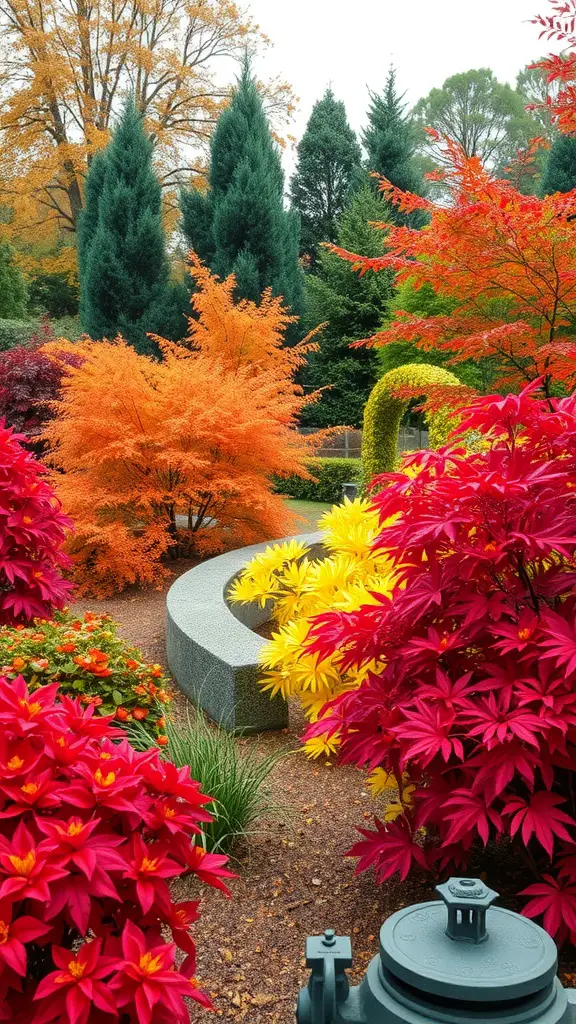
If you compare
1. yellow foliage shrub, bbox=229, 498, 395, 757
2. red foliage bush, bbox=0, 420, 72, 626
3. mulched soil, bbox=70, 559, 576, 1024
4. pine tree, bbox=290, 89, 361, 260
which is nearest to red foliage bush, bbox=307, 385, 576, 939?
mulched soil, bbox=70, 559, 576, 1024

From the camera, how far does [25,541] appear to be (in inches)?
139

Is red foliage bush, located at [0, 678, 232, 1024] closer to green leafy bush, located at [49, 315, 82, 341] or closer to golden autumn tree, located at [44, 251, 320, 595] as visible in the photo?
golden autumn tree, located at [44, 251, 320, 595]

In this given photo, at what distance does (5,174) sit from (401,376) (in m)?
17.3

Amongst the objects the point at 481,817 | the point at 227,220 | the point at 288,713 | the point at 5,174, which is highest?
the point at 5,174

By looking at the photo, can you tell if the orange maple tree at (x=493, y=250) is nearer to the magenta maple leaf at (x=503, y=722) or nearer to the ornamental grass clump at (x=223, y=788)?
the ornamental grass clump at (x=223, y=788)

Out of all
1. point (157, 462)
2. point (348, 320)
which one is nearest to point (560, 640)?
point (157, 462)

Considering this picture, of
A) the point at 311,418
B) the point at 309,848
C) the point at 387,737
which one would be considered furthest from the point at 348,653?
the point at 311,418

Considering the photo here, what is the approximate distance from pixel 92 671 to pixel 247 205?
1562cm

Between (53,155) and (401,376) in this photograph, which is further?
(53,155)

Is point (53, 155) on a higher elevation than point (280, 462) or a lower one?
higher

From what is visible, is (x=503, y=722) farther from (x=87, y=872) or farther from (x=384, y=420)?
(x=384, y=420)

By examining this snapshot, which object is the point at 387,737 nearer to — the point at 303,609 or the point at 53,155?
the point at 303,609

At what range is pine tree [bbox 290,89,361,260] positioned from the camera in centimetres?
2177

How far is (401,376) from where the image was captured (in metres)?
7.41
